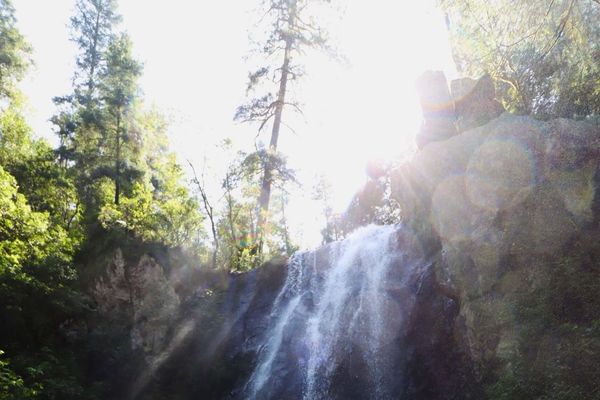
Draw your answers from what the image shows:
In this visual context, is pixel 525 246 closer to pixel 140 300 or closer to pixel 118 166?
pixel 140 300

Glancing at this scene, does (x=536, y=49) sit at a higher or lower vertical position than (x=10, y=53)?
lower

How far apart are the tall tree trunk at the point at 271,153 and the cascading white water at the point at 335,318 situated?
10.6 feet

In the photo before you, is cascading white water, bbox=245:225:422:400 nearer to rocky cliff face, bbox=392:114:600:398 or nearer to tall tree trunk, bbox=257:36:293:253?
rocky cliff face, bbox=392:114:600:398

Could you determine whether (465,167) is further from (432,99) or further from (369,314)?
(369,314)

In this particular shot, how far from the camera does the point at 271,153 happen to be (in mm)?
18609

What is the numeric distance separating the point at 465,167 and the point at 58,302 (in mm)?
11867

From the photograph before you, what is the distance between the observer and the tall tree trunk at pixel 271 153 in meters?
18.6

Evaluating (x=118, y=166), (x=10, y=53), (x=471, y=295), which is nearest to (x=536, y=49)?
(x=471, y=295)

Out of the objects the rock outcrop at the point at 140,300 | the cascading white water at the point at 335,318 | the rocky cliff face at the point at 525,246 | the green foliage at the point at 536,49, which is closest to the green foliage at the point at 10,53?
the rock outcrop at the point at 140,300

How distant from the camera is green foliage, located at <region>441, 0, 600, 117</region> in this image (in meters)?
7.20

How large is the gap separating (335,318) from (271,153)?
8084mm

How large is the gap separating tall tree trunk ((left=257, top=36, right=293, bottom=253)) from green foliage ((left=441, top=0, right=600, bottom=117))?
8059mm

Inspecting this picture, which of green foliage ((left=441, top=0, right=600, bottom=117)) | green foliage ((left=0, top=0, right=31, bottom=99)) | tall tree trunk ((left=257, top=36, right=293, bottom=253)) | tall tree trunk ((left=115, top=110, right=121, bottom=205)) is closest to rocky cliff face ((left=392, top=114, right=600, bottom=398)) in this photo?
green foliage ((left=441, top=0, right=600, bottom=117))

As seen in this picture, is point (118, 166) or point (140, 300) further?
point (118, 166)
